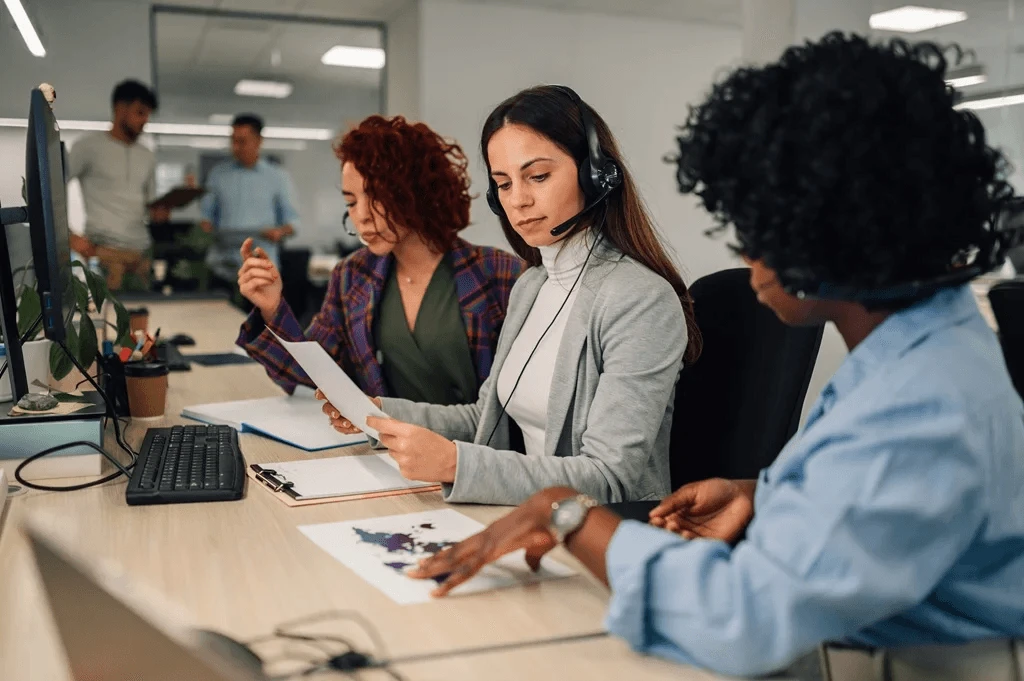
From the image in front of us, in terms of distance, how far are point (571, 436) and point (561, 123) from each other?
0.52 metres

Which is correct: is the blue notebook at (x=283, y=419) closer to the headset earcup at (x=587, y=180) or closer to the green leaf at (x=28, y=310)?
the green leaf at (x=28, y=310)

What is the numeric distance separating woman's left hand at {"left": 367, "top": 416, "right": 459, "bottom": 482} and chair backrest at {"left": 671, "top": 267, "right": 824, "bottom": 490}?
503 millimetres

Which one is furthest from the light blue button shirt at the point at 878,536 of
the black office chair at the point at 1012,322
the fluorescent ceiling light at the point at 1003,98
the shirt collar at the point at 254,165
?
the shirt collar at the point at 254,165

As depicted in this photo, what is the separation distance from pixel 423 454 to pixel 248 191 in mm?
5472

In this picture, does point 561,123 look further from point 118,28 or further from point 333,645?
point 118,28

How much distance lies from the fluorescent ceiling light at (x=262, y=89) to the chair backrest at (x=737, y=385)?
8709 millimetres

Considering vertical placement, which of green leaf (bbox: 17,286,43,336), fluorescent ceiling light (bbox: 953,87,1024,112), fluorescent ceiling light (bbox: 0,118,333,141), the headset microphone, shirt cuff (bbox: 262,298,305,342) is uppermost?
fluorescent ceiling light (bbox: 0,118,333,141)

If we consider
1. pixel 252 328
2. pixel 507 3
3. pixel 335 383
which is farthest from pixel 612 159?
pixel 507 3

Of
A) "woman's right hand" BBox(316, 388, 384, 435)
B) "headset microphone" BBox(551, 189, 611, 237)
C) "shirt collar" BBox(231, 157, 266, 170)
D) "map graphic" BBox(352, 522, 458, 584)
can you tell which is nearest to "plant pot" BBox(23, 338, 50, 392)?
"woman's right hand" BBox(316, 388, 384, 435)

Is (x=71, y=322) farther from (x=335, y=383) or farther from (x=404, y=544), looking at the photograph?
(x=404, y=544)

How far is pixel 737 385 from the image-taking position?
147cm

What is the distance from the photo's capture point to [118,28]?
6348 mm

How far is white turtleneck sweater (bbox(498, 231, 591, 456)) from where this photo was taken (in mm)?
1549

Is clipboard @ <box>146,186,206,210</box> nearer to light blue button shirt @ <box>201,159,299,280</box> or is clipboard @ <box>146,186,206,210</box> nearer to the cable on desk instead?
light blue button shirt @ <box>201,159,299,280</box>
